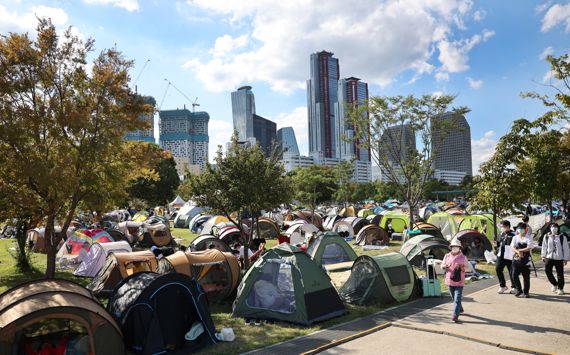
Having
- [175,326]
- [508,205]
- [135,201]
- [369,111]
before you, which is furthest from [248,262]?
[135,201]

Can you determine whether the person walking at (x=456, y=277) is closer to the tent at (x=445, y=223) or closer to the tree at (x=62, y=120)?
the tree at (x=62, y=120)

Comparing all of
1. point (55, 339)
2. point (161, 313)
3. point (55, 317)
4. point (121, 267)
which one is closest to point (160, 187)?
point (121, 267)

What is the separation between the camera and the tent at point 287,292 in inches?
357

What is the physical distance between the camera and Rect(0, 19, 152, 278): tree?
376 inches

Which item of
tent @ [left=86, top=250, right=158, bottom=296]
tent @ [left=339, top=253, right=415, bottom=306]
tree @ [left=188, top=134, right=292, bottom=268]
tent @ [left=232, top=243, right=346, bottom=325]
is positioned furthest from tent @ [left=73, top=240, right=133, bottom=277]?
tent @ [left=339, top=253, right=415, bottom=306]

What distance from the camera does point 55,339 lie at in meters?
7.52

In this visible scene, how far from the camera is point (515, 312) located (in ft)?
30.4

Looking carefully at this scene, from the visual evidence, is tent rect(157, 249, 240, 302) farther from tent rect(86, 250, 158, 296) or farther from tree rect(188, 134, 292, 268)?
tree rect(188, 134, 292, 268)

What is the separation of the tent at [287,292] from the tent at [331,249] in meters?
7.45

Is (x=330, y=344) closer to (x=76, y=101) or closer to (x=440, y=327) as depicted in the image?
(x=440, y=327)

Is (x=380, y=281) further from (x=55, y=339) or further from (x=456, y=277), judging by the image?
(x=55, y=339)

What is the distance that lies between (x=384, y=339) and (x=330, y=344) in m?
1.06

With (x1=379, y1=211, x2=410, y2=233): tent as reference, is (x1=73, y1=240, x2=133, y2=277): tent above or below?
below

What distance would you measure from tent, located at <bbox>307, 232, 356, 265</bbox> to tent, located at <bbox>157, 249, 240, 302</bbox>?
6.15 m
